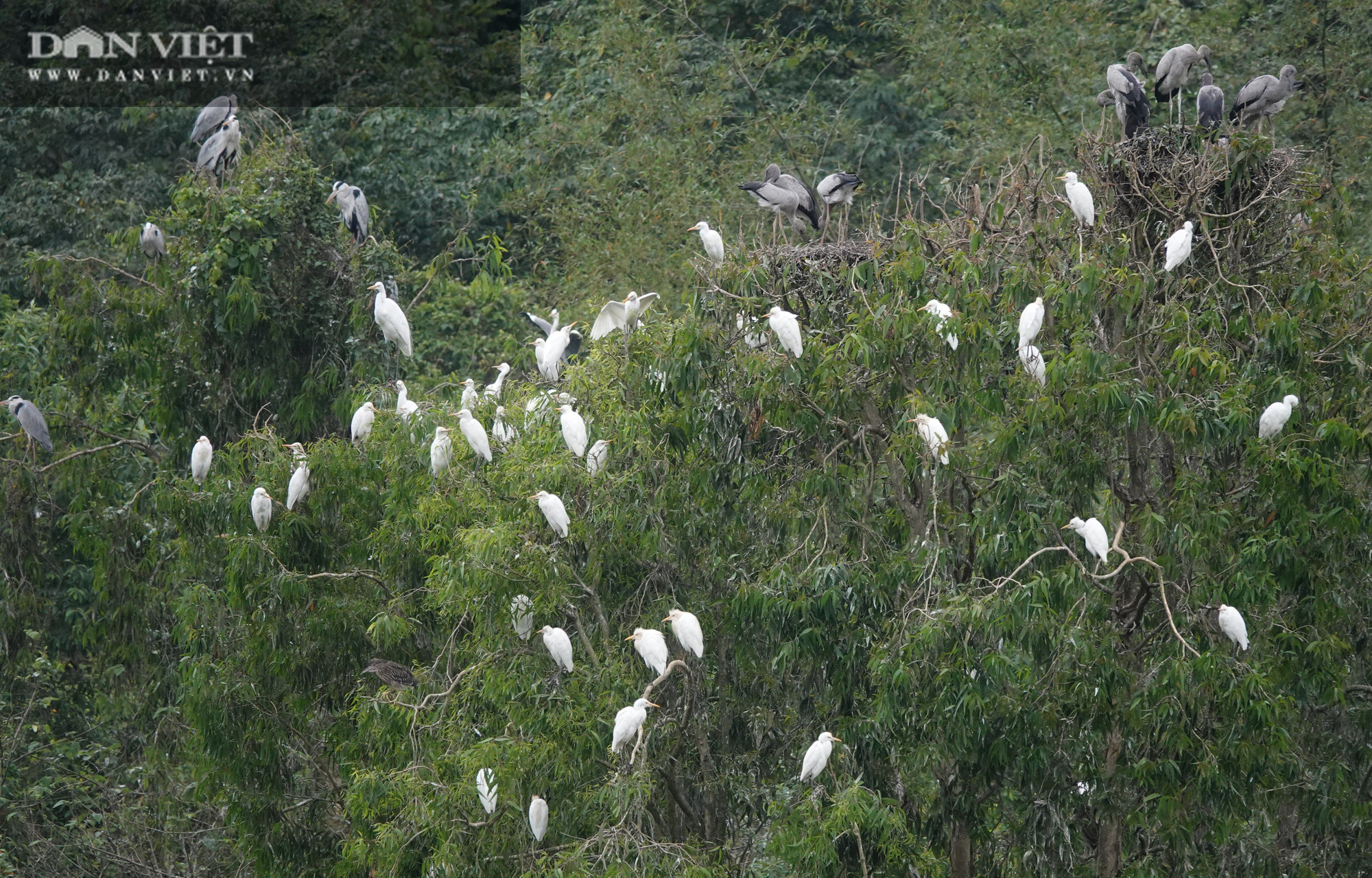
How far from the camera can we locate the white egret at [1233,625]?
5.69 meters

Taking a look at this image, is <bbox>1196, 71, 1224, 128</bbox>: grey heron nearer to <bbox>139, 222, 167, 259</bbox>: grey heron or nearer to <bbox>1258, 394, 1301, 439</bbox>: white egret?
<bbox>1258, 394, 1301, 439</bbox>: white egret

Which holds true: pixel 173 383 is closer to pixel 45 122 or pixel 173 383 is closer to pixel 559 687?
pixel 559 687

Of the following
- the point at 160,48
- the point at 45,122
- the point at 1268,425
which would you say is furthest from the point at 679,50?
the point at 1268,425

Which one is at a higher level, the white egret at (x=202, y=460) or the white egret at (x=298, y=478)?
the white egret at (x=298, y=478)

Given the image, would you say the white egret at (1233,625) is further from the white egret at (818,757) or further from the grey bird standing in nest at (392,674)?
the grey bird standing in nest at (392,674)

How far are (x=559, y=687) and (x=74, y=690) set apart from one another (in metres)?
6.48

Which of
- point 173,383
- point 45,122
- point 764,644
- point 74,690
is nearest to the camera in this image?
point 764,644

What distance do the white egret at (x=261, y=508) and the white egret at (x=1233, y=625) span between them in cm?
417

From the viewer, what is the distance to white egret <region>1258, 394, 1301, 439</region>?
5.91 metres

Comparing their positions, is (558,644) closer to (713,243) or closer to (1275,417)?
(713,243)

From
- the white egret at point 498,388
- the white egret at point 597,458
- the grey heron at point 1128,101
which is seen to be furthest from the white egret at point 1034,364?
the white egret at point 498,388

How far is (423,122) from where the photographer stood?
14273 mm
